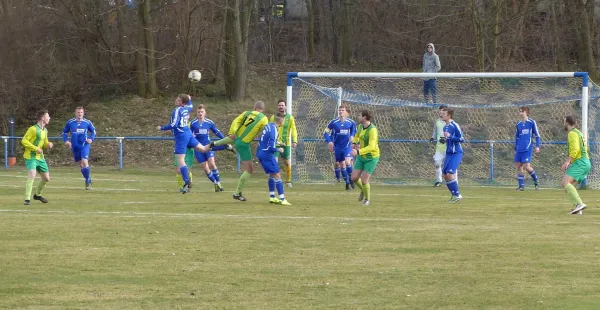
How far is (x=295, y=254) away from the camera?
39.7 feet

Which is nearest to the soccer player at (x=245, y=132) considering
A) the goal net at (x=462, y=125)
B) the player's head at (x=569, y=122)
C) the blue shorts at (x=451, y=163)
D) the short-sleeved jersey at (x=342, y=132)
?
the blue shorts at (x=451, y=163)

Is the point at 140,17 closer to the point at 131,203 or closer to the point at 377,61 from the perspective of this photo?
the point at 377,61

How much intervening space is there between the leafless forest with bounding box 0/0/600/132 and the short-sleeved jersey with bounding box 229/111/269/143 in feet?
53.0

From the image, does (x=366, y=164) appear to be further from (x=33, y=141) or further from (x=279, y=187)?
(x=33, y=141)

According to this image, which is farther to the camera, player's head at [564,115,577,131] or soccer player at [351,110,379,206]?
soccer player at [351,110,379,206]

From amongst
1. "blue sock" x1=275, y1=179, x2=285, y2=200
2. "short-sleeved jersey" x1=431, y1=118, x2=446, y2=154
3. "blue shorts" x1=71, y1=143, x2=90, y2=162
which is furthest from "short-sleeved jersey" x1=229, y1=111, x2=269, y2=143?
"short-sleeved jersey" x1=431, y1=118, x2=446, y2=154

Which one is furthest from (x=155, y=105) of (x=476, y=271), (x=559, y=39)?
(x=476, y=271)

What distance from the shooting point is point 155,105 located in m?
38.9

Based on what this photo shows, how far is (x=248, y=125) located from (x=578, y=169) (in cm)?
595

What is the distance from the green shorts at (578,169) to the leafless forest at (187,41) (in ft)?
60.3

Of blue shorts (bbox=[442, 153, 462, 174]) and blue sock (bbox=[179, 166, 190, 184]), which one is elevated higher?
blue shorts (bbox=[442, 153, 462, 174])

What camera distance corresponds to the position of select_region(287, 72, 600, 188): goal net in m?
28.5

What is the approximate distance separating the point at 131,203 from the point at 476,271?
32.4 ft

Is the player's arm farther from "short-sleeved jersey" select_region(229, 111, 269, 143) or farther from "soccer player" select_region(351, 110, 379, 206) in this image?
"short-sleeved jersey" select_region(229, 111, 269, 143)
